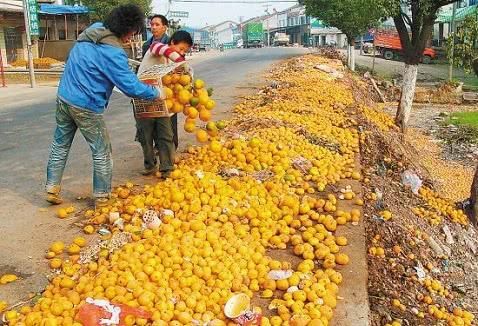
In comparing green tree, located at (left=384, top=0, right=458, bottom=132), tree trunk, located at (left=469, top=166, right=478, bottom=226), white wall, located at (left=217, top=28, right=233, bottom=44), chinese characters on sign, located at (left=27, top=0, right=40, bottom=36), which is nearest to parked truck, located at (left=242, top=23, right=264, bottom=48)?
chinese characters on sign, located at (left=27, top=0, right=40, bottom=36)

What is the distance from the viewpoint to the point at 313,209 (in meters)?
4.84

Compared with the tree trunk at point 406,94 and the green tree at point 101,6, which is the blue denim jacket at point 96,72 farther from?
the green tree at point 101,6

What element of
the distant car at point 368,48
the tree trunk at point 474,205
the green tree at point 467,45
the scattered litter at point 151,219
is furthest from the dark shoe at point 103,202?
the distant car at point 368,48

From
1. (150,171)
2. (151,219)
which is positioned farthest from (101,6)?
(151,219)

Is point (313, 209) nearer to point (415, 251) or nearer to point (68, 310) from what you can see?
point (415, 251)

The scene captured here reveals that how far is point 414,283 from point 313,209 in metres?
1.13

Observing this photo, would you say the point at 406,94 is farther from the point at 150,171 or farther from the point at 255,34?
the point at 255,34

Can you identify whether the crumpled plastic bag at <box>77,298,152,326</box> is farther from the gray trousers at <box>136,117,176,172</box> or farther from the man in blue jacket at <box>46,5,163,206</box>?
the gray trousers at <box>136,117,176,172</box>

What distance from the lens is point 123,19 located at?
4.74 metres

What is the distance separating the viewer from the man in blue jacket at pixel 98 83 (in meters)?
4.71

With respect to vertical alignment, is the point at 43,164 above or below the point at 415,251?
above

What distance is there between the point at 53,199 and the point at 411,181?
4.94m

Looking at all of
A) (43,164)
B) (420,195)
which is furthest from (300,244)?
(43,164)

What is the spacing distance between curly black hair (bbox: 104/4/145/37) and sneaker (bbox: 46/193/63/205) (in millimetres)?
1847
